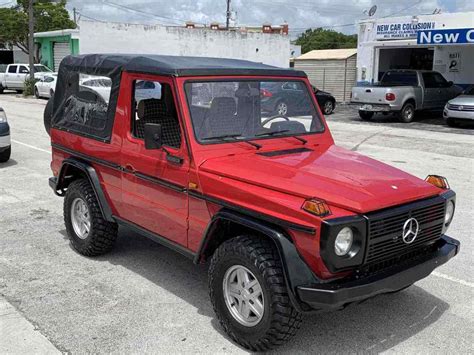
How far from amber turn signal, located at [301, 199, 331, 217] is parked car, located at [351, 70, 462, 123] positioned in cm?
1671

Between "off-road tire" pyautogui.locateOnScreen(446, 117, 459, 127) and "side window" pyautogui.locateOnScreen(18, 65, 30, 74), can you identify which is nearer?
"off-road tire" pyautogui.locateOnScreen(446, 117, 459, 127)

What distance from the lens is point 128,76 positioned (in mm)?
4641

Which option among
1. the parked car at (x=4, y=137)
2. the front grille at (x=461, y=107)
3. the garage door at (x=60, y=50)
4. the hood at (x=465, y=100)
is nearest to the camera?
the parked car at (x=4, y=137)

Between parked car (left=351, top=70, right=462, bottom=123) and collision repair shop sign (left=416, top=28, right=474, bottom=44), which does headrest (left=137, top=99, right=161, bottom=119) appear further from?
collision repair shop sign (left=416, top=28, right=474, bottom=44)

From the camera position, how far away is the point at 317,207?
3.21 meters

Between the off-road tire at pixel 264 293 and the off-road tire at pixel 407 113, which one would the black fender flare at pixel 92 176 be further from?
the off-road tire at pixel 407 113

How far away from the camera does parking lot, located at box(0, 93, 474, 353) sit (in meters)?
3.73

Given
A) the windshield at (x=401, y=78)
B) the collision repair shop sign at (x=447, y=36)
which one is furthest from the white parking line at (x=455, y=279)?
the collision repair shop sign at (x=447, y=36)

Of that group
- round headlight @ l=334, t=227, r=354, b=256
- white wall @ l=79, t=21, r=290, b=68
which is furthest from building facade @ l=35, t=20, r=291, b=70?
round headlight @ l=334, t=227, r=354, b=256

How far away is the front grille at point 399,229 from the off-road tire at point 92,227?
8.88 feet

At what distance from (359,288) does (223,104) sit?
1816 millimetres

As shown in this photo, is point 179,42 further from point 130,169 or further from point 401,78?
point 130,169

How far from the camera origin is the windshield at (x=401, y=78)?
1973cm

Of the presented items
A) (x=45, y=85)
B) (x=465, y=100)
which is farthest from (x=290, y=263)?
(x=45, y=85)
